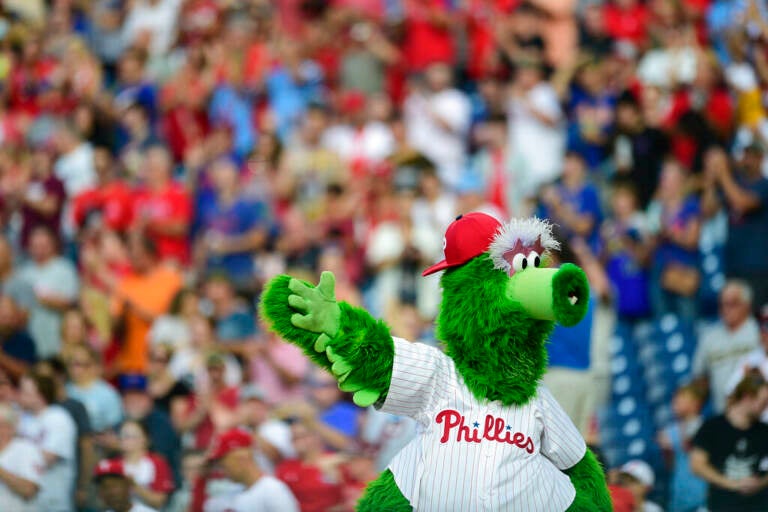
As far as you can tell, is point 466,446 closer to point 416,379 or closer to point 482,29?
point 416,379

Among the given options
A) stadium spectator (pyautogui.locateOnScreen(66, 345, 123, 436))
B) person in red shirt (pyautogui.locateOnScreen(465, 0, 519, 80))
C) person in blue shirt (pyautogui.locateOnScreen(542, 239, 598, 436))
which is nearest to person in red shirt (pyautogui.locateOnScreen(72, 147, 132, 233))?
stadium spectator (pyautogui.locateOnScreen(66, 345, 123, 436))

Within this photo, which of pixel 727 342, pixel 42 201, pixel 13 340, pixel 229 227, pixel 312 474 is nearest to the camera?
pixel 312 474

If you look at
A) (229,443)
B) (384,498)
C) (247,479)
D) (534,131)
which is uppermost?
(534,131)

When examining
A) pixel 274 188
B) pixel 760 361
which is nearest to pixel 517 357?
pixel 760 361

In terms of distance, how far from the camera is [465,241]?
4.52m

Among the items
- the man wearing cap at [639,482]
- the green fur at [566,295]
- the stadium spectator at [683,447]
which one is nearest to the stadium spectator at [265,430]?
the man wearing cap at [639,482]

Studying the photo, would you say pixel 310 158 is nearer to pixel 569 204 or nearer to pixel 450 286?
pixel 569 204

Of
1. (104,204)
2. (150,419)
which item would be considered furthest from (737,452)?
(104,204)

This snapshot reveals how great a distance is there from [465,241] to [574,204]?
17.9 feet

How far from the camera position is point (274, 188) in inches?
443

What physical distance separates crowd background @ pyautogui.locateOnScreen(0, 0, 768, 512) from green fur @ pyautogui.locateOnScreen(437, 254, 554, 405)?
1.76m

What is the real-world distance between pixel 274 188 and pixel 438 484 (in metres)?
7.07

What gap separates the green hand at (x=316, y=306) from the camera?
423 centimetres

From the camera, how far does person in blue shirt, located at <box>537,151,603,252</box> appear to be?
962cm
